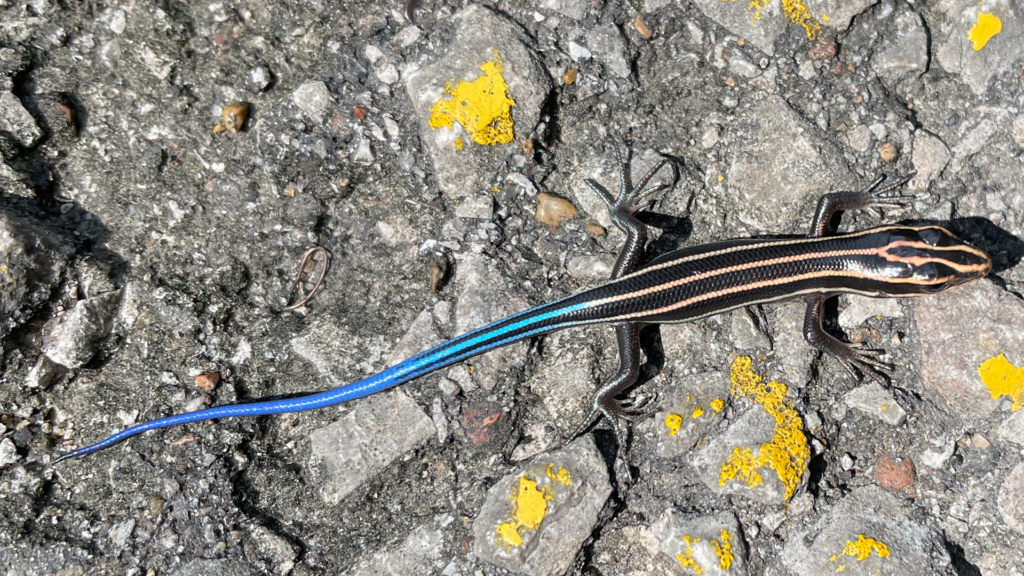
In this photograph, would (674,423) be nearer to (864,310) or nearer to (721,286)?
(721,286)

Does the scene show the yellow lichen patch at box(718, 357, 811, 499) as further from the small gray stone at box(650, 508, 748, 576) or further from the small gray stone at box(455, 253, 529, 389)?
the small gray stone at box(455, 253, 529, 389)

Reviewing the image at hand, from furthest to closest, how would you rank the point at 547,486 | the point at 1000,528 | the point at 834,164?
the point at 834,164 < the point at 1000,528 < the point at 547,486

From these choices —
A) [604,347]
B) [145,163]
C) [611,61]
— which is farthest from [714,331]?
[145,163]

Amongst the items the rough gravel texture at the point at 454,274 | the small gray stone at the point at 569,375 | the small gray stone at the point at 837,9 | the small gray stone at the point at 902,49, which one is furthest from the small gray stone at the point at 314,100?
the small gray stone at the point at 902,49

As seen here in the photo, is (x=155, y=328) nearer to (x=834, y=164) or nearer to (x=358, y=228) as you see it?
(x=358, y=228)

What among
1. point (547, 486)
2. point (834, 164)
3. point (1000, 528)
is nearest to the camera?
point (547, 486)

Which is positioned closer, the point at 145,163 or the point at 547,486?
the point at 547,486
